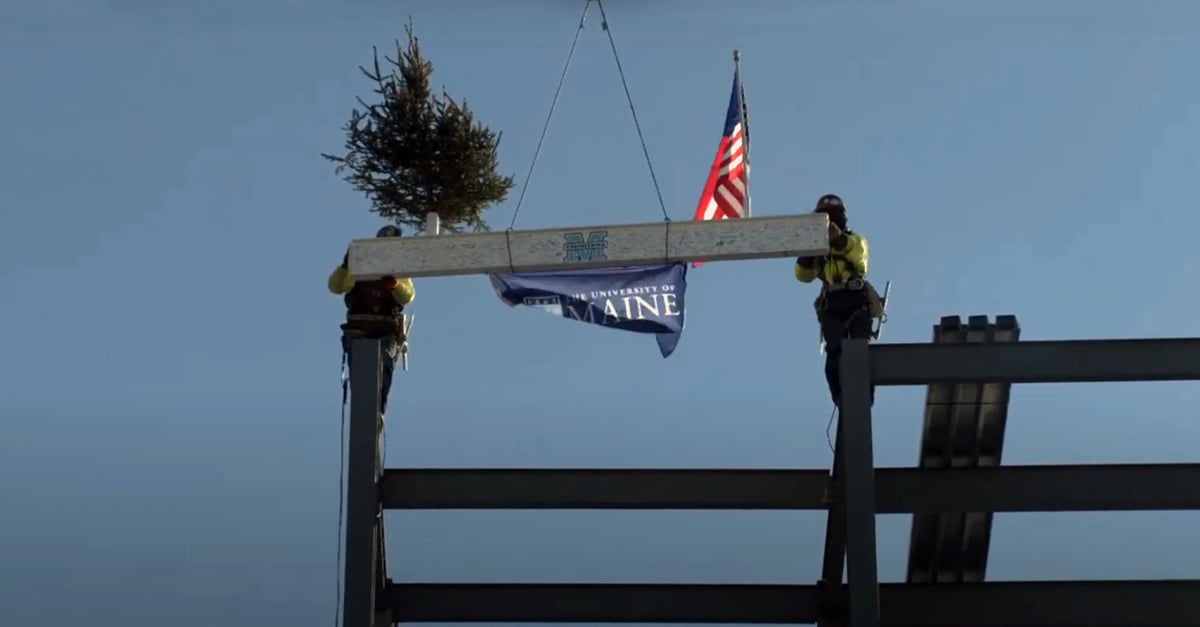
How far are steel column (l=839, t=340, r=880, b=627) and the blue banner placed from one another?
1.72m

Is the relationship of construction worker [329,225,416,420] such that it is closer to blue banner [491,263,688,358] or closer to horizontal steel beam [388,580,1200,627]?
blue banner [491,263,688,358]

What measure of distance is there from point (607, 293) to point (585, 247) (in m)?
0.68

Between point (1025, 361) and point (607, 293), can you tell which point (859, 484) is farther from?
point (607, 293)

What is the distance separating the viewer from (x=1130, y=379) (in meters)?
11.3

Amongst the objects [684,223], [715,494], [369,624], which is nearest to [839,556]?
[715,494]

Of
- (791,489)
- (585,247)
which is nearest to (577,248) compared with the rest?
(585,247)

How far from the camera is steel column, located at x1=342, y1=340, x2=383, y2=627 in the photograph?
37.2 feet

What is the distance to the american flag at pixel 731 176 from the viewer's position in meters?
14.2

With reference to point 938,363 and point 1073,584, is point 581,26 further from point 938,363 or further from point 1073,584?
point 1073,584

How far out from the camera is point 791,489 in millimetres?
12195

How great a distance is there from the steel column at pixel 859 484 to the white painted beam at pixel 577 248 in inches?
41.3

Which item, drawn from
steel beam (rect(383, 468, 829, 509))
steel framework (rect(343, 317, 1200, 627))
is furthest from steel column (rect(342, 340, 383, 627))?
steel beam (rect(383, 468, 829, 509))

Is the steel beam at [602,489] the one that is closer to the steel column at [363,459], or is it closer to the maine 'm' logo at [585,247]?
the steel column at [363,459]

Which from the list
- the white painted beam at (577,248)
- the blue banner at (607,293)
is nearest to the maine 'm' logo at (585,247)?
the white painted beam at (577,248)
